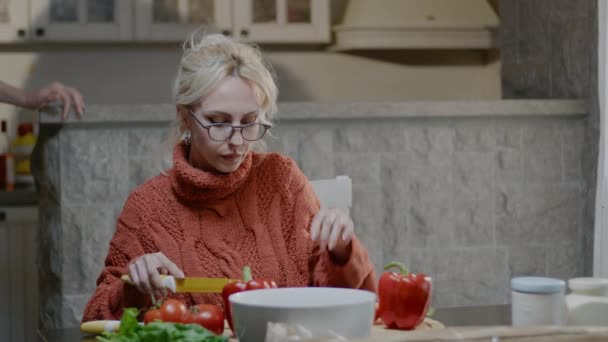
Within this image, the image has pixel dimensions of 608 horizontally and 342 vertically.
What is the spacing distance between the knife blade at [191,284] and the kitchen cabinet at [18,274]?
7.62 feet

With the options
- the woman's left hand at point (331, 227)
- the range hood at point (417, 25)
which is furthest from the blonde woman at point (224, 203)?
the range hood at point (417, 25)

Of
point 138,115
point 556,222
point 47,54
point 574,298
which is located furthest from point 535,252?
point 47,54

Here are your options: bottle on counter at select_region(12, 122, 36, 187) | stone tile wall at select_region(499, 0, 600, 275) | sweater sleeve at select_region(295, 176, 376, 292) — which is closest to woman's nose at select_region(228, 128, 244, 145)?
sweater sleeve at select_region(295, 176, 376, 292)

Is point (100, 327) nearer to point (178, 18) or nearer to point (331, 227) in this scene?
point (331, 227)

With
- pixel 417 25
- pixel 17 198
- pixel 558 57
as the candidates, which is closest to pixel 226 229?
pixel 558 57

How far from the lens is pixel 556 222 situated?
3398mm

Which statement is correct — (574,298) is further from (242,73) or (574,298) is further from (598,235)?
(598,235)

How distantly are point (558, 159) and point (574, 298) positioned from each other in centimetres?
190

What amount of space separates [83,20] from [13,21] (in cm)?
28

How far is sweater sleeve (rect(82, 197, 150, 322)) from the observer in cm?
179

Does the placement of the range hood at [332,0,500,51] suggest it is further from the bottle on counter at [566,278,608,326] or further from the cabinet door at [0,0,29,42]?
the bottle on counter at [566,278,608,326]

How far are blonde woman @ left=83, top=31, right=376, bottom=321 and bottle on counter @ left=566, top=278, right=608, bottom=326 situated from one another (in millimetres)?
459

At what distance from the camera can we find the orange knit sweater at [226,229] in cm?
198

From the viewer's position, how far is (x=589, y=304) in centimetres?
154
